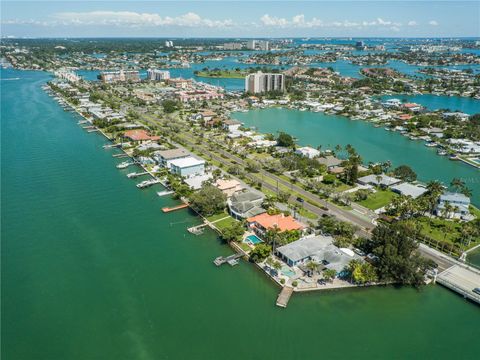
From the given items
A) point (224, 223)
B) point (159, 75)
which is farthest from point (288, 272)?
point (159, 75)

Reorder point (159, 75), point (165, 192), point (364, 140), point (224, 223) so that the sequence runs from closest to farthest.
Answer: point (224, 223) < point (165, 192) < point (364, 140) < point (159, 75)

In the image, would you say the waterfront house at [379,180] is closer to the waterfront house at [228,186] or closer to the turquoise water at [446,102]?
the waterfront house at [228,186]

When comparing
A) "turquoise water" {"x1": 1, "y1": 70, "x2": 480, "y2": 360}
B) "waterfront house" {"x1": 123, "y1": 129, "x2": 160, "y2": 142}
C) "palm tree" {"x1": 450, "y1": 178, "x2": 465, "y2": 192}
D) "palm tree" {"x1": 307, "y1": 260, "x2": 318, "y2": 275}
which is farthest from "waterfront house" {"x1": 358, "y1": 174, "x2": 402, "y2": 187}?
"waterfront house" {"x1": 123, "y1": 129, "x2": 160, "y2": 142}

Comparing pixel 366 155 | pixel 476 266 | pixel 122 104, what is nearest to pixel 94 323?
pixel 476 266

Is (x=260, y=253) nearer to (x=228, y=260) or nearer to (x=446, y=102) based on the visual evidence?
(x=228, y=260)

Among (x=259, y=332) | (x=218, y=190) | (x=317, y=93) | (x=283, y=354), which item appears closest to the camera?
(x=283, y=354)

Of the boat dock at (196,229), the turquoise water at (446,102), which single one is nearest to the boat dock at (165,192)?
the boat dock at (196,229)

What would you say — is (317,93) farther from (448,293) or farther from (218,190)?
(448,293)

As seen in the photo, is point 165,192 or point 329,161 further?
point 329,161

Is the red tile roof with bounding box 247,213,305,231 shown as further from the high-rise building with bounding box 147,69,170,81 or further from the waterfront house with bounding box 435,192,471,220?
the high-rise building with bounding box 147,69,170,81
